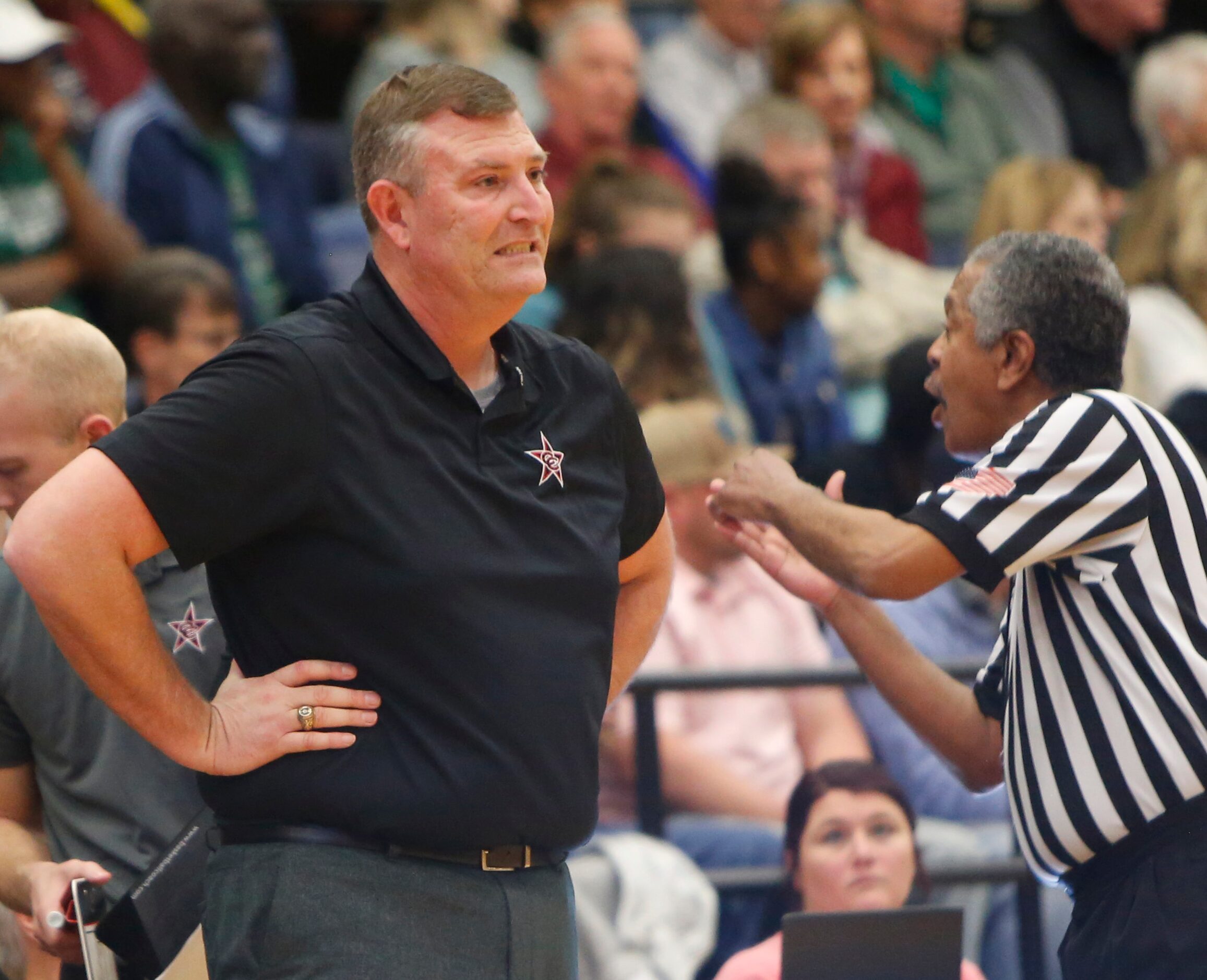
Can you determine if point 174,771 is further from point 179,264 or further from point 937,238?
point 937,238

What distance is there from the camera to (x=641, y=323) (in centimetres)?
486

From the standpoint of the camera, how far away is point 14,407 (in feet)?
9.00

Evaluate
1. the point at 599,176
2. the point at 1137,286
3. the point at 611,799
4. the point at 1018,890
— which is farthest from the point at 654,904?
the point at 1137,286

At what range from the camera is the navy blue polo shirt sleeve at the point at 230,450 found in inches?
89.3

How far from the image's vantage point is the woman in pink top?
3.81 meters

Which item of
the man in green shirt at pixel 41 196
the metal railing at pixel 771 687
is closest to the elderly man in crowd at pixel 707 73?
the man in green shirt at pixel 41 196

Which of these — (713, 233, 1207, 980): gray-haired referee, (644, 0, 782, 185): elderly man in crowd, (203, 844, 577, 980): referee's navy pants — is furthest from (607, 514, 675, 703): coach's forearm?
(644, 0, 782, 185): elderly man in crowd

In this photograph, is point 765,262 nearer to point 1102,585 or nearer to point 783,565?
point 783,565

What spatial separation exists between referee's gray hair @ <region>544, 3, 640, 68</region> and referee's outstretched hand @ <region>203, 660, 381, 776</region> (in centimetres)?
403

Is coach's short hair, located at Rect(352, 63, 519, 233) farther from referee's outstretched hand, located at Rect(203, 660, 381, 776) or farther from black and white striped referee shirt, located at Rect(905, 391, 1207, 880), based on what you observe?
black and white striped referee shirt, located at Rect(905, 391, 1207, 880)

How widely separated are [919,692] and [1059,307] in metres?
0.71

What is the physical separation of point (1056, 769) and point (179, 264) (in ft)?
8.99

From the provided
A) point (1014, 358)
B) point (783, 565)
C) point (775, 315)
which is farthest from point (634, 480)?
point (775, 315)

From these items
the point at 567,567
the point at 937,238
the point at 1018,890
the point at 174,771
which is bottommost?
the point at 1018,890
